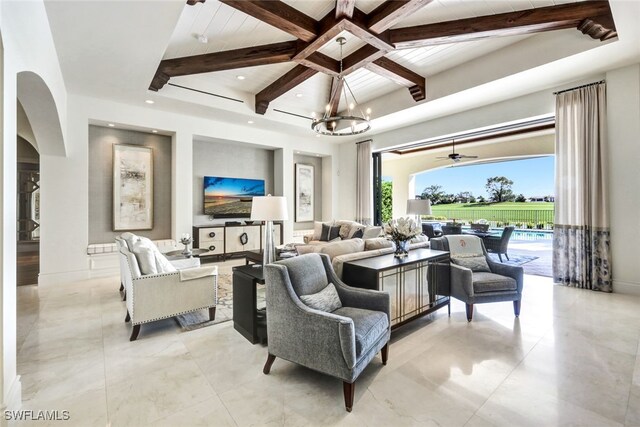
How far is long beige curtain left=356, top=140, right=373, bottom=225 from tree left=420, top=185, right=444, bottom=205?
4.67 meters

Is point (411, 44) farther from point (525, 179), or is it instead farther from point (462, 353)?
point (525, 179)

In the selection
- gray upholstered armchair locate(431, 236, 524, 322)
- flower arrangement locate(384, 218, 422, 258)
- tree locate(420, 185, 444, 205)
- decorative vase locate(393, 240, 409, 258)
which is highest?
tree locate(420, 185, 444, 205)

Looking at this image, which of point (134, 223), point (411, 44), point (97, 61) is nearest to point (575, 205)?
point (411, 44)

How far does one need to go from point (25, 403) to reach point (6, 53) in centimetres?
226

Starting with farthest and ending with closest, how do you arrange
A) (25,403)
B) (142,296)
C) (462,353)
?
(142,296), (462,353), (25,403)

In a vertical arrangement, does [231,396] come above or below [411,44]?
below

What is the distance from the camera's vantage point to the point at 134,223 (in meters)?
5.91

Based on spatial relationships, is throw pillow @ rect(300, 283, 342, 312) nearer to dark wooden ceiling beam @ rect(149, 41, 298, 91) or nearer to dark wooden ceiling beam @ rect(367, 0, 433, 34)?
dark wooden ceiling beam @ rect(367, 0, 433, 34)

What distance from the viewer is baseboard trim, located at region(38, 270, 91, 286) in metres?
4.78

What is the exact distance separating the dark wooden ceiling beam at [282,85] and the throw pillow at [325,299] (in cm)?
378

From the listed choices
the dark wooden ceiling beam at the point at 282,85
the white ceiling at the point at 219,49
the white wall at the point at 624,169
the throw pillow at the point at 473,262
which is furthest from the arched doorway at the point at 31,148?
the white wall at the point at 624,169

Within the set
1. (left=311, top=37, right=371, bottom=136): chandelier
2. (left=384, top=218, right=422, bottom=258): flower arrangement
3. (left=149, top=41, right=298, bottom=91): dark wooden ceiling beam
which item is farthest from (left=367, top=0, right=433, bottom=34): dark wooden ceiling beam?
(left=384, top=218, right=422, bottom=258): flower arrangement

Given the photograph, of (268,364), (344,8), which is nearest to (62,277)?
(268,364)

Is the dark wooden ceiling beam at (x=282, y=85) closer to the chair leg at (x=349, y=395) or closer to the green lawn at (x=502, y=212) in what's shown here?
the chair leg at (x=349, y=395)
